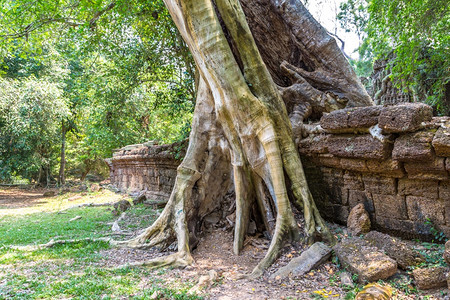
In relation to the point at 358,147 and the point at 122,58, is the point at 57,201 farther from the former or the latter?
the point at 358,147

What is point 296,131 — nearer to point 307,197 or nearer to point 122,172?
point 307,197

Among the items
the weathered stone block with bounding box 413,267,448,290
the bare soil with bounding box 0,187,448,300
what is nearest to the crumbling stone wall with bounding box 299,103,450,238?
the bare soil with bounding box 0,187,448,300

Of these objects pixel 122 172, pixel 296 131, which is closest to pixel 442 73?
pixel 296 131

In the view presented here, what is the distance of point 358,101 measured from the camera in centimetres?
467

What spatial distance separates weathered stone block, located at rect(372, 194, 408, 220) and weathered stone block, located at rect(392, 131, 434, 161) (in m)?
0.53

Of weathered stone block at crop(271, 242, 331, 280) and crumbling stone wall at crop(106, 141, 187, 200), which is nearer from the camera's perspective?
weathered stone block at crop(271, 242, 331, 280)

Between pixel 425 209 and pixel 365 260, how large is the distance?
3.18ft

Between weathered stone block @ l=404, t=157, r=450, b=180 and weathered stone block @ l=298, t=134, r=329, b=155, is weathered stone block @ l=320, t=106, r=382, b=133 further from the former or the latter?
weathered stone block @ l=404, t=157, r=450, b=180

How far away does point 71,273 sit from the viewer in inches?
121

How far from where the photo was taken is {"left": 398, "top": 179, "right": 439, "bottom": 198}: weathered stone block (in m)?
2.93

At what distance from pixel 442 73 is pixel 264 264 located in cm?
618

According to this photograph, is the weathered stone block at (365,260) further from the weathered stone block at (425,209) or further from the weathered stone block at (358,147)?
the weathered stone block at (358,147)

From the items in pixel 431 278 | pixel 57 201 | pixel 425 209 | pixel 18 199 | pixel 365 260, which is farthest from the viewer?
pixel 18 199

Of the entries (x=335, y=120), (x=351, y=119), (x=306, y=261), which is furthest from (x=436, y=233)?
(x=335, y=120)
